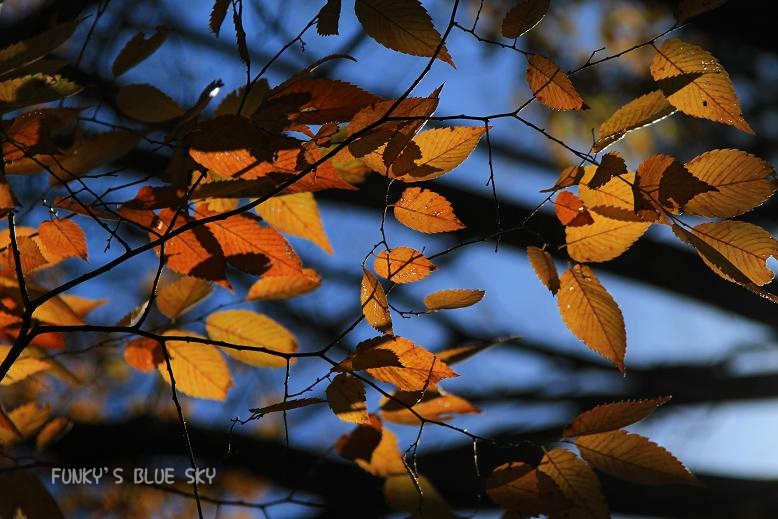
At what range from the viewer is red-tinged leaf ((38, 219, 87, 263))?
0.68 meters

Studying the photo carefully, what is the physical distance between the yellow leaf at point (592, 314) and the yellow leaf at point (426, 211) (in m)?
0.12

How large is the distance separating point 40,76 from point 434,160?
0.33m

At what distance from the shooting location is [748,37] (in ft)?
4.61

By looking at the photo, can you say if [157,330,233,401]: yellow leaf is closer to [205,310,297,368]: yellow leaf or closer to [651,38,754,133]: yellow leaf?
[205,310,297,368]: yellow leaf

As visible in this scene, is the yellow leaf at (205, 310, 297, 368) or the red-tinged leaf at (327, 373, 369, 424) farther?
the yellow leaf at (205, 310, 297, 368)

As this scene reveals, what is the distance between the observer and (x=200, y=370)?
2.58 ft

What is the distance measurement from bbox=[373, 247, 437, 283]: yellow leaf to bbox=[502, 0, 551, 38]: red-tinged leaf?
20cm

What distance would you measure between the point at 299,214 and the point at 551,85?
0.30m

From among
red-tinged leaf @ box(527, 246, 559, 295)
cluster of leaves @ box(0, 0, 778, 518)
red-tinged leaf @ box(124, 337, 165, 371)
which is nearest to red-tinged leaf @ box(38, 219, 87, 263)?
cluster of leaves @ box(0, 0, 778, 518)

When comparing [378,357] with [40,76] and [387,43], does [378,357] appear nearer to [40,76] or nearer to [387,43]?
[387,43]

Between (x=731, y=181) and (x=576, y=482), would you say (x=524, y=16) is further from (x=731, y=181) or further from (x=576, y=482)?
(x=576, y=482)

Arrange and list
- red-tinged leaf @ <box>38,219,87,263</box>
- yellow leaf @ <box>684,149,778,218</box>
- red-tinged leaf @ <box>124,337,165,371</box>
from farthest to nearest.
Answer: red-tinged leaf @ <box>124,337,165,371</box> < red-tinged leaf @ <box>38,219,87,263</box> < yellow leaf @ <box>684,149,778,218</box>

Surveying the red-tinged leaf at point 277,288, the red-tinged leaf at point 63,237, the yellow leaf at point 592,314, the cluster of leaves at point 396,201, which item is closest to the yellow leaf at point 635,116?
the cluster of leaves at point 396,201

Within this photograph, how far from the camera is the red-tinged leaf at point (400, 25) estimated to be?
0.53m
